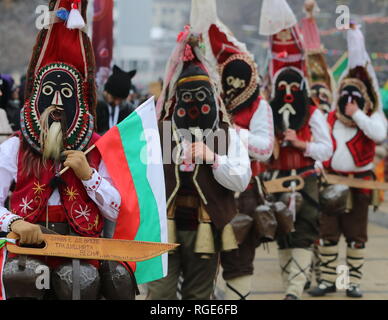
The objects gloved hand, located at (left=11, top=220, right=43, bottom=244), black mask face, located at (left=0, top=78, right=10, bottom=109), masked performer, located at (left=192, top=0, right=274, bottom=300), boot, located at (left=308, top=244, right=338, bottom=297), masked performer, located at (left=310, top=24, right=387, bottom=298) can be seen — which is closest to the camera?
gloved hand, located at (left=11, top=220, right=43, bottom=244)

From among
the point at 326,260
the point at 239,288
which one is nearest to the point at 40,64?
the point at 239,288

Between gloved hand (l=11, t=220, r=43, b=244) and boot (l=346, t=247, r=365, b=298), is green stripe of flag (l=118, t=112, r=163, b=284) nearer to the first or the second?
gloved hand (l=11, t=220, r=43, b=244)

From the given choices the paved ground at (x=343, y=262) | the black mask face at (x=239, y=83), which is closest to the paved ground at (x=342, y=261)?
the paved ground at (x=343, y=262)

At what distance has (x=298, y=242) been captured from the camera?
238 inches

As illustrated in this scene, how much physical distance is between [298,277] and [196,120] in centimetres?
227

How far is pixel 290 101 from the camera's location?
6.02m

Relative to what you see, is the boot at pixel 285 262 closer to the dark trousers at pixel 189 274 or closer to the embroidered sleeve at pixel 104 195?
the dark trousers at pixel 189 274

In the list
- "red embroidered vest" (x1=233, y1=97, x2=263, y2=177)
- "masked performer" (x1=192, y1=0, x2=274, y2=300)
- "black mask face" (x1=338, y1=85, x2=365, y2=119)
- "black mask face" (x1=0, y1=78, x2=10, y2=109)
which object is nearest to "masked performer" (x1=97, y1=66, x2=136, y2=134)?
"black mask face" (x1=0, y1=78, x2=10, y2=109)

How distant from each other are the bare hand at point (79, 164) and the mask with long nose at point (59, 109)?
0.12 meters

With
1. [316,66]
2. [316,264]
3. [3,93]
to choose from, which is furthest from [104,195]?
[316,66]

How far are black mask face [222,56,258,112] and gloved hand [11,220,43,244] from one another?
8.33 ft

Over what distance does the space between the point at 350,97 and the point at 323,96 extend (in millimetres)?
1140

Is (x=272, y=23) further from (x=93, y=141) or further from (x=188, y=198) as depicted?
(x=93, y=141)

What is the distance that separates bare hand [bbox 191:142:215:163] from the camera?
412 cm
